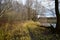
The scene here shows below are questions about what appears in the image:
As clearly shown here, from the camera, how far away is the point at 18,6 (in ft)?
7.52

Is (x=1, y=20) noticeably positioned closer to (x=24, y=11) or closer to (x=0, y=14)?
(x=0, y=14)

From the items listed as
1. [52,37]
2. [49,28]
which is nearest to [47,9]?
[49,28]

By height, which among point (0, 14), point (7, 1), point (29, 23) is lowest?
point (29, 23)

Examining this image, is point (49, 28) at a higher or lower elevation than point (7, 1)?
lower

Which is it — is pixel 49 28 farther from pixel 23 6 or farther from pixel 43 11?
pixel 23 6

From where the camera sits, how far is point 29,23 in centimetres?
228

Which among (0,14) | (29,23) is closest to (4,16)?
(0,14)

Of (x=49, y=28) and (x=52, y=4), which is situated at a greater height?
(x=52, y=4)

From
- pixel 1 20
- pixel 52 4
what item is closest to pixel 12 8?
pixel 1 20

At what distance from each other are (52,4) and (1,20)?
84 cm

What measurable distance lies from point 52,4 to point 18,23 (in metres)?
0.62

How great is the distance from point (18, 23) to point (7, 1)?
39 cm

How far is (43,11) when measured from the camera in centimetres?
230

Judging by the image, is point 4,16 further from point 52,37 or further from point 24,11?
point 52,37
